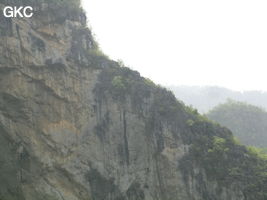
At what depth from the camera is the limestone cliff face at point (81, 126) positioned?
18.1 meters

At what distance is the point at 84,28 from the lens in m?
20.9

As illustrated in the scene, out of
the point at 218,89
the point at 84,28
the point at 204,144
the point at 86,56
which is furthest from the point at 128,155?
the point at 218,89

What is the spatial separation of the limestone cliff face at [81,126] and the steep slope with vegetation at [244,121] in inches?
1165

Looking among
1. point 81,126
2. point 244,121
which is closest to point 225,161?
point 81,126

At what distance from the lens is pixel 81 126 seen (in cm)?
1930

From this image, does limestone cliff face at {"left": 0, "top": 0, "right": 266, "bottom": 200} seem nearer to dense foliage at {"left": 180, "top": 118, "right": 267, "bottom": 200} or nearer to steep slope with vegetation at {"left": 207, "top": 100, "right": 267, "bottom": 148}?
dense foliage at {"left": 180, "top": 118, "right": 267, "bottom": 200}

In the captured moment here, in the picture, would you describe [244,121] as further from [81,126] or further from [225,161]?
[81,126]

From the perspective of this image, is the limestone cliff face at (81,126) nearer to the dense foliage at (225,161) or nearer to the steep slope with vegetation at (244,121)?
the dense foliage at (225,161)

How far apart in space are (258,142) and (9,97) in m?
35.9

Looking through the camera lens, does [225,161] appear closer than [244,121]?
Yes

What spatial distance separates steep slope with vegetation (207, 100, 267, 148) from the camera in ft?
157

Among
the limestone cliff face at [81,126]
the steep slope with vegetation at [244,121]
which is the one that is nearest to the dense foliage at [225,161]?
the limestone cliff face at [81,126]

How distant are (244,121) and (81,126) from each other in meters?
35.0

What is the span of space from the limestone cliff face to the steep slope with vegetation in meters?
29.6
